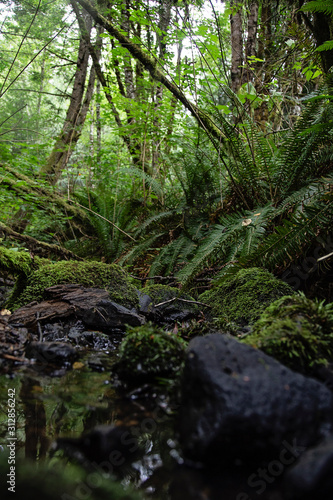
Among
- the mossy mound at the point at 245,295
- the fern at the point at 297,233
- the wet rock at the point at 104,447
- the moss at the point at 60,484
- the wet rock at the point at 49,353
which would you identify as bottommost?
the mossy mound at the point at 245,295

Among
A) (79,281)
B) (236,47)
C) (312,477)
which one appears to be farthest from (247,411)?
(236,47)

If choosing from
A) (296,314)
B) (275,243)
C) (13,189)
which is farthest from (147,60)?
(296,314)

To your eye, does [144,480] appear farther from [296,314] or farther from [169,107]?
[169,107]

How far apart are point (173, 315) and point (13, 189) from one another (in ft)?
11.9

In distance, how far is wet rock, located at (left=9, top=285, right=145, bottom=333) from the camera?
2.34 metres

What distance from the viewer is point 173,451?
3.08 feet

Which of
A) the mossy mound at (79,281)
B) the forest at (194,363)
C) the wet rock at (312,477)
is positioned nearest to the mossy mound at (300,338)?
the forest at (194,363)

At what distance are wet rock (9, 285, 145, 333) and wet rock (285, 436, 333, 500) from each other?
1.76 meters

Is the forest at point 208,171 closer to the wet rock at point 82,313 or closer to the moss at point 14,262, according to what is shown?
the wet rock at point 82,313

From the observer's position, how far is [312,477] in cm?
70

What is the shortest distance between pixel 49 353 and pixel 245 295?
162 cm

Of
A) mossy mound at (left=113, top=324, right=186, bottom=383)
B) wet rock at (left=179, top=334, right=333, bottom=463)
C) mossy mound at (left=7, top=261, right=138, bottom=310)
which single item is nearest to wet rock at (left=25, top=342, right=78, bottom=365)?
mossy mound at (left=113, top=324, right=186, bottom=383)

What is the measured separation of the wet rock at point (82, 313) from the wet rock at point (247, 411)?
Answer: 1.47 meters

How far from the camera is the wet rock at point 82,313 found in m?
2.34
